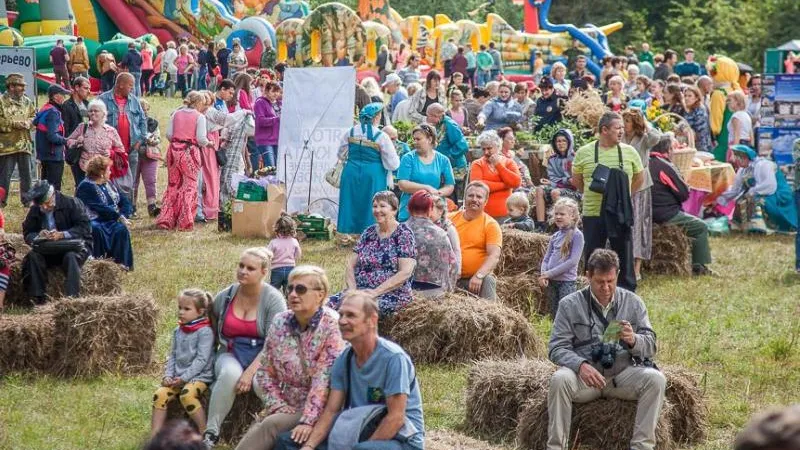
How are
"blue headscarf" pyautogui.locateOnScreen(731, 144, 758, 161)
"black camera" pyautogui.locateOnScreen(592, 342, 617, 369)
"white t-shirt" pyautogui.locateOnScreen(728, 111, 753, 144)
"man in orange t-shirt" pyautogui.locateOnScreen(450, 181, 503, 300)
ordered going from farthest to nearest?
"white t-shirt" pyautogui.locateOnScreen(728, 111, 753, 144) → "blue headscarf" pyautogui.locateOnScreen(731, 144, 758, 161) → "man in orange t-shirt" pyautogui.locateOnScreen(450, 181, 503, 300) → "black camera" pyautogui.locateOnScreen(592, 342, 617, 369)

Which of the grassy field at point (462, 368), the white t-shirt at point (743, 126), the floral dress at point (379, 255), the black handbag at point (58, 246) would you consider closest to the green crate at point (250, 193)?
the grassy field at point (462, 368)

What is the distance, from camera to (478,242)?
10.8 meters

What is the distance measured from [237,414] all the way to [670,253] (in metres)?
7.27

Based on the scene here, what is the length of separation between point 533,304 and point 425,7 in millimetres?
49750

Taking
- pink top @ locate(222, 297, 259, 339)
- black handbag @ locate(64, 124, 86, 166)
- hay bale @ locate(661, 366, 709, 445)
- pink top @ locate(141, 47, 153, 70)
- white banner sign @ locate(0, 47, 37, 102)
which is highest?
white banner sign @ locate(0, 47, 37, 102)

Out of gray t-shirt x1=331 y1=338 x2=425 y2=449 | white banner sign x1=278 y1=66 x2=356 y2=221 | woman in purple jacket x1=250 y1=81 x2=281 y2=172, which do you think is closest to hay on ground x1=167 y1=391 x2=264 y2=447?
gray t-shirt x1=331 y1=338 x2=425 y2=449

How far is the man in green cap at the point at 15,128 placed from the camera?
16.7 meters

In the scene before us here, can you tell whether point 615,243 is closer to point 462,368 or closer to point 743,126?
point 462,368

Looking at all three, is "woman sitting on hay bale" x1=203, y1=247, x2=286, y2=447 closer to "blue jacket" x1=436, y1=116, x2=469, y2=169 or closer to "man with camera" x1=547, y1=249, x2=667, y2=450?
"man with camera" x1=547, y1=249, x2=667, y2=450

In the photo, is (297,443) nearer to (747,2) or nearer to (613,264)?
(613,264)

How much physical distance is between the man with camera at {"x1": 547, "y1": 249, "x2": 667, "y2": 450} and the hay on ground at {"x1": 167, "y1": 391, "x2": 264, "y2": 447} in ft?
5.57

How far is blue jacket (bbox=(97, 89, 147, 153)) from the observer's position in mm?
16312

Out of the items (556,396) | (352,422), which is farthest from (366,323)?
(556,396)

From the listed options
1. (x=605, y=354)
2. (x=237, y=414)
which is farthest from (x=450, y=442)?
(x=237, y=414)
